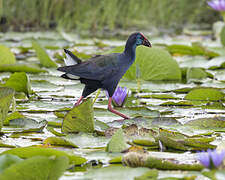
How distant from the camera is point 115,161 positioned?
151 cm

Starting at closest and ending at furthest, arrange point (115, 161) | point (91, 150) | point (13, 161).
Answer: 1. point (13, 161)
2. point (115, 161)
3. point (91, 150)

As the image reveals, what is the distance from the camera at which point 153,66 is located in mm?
3148

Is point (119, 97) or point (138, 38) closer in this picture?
point (138, 38)

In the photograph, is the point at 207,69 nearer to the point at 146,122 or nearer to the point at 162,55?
the point at 162,55

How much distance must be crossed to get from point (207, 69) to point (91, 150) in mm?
2404

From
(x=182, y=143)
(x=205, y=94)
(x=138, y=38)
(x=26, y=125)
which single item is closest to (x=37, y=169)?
(x=182, y=143)

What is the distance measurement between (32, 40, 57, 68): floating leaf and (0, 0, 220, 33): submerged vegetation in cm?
257

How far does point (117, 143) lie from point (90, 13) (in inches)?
211

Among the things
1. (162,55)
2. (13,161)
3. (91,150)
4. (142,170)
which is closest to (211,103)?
(162,55)

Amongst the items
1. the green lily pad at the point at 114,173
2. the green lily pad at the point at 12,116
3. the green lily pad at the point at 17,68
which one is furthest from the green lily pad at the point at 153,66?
the green lily pad at the point at 114,173

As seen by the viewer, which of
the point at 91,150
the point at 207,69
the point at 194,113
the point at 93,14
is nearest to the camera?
the point at 91,150

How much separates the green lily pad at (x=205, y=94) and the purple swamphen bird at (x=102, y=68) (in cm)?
63

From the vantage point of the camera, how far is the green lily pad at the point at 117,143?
157cm

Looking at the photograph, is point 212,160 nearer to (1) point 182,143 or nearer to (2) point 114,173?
(2) point 114,173
